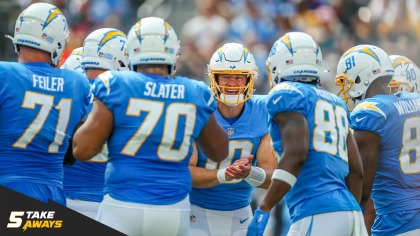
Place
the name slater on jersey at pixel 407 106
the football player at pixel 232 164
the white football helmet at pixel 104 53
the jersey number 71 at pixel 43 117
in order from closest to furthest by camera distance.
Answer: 1. the jersey number 71 at pixel 43 117
2. the name slater on jersey at pixel 407 106
3. the football player at pixel 232 164
4. the white football helmet at pixel 104 53

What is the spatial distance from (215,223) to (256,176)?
625 mm

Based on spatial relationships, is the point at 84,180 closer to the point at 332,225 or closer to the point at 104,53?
the point at 104,53

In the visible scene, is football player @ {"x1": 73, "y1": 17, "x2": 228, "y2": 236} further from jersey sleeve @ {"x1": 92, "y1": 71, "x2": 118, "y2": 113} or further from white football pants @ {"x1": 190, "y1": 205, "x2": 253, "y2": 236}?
white football pants @ {"x1": 190, "y1": 205, "x2": 253, "y2": 236}

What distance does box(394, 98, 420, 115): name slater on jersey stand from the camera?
12.0ft

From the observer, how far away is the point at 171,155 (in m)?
2.78

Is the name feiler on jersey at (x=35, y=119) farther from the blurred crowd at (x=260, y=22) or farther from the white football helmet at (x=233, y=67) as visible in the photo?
the blurred crowd at (x=260, y=22)

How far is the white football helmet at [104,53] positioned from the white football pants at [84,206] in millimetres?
1249

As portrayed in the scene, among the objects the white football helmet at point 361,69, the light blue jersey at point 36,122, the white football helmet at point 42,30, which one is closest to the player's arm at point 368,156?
the white football helmet at point 361,69

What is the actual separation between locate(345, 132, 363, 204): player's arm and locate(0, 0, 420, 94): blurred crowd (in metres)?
5.71

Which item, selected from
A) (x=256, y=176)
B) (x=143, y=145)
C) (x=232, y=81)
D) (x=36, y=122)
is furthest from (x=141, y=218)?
(x=232, y=81)

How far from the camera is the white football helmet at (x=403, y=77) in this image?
5406 millimetres

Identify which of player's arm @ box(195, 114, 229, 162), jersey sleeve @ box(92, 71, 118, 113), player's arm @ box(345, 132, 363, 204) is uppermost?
jersey sleeve @ box(92, 71, 118, 113)

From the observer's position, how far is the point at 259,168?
145 inches
